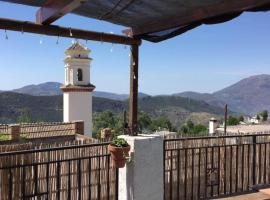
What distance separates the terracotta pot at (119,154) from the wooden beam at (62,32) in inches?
59.1

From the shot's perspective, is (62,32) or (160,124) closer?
(62,32)

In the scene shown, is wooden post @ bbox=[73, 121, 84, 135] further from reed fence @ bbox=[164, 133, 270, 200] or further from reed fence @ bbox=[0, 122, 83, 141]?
reed fence @ bbox=[164, 133, 270, 200]

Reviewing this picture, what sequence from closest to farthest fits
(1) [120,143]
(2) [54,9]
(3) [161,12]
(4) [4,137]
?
(2) [54,9] → (3) [161,12] → (1) [120,143] → (4) [4,137]

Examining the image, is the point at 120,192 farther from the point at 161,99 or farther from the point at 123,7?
the point at 161,99

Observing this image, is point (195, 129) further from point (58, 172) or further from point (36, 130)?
point (58, 172)

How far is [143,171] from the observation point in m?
5.26

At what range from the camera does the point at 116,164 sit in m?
5.21

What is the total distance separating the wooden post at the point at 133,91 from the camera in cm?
548

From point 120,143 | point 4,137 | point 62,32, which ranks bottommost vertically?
point 4,137

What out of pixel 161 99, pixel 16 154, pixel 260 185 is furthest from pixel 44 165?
pixel 161 99

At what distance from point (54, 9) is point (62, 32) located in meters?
0.63

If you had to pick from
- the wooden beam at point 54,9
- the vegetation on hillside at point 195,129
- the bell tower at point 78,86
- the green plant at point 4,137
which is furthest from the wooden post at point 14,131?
the vegetation on hillside at point 195,129

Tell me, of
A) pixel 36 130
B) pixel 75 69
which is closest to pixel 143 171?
pixel 36 130

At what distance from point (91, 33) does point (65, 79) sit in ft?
72.4
